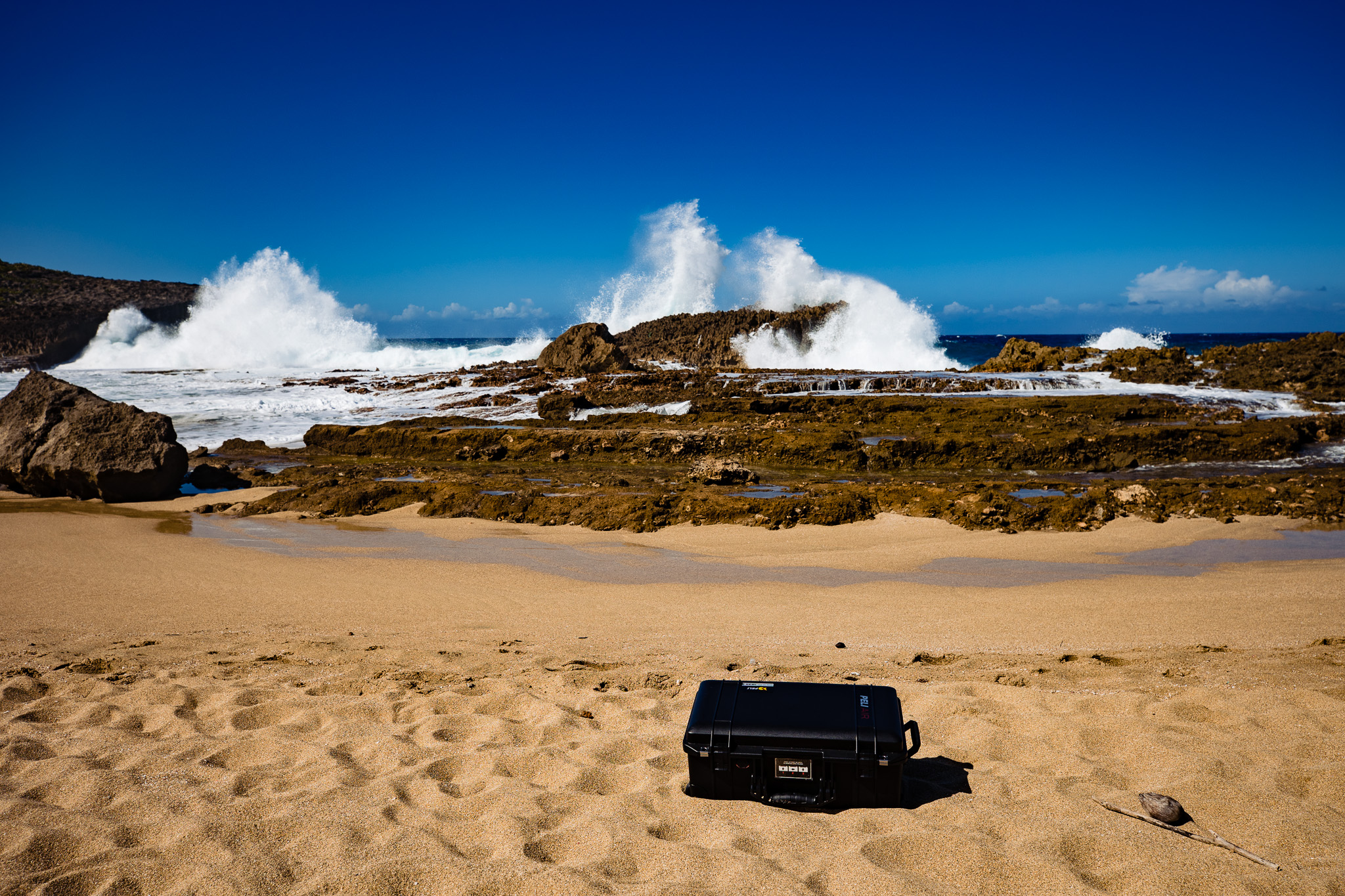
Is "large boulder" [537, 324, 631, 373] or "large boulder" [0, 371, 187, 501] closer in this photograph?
"large boulder" [0, 371, 187, 501]

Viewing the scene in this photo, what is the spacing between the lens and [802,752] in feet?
8.32

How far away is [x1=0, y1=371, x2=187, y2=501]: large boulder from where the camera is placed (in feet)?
35.5

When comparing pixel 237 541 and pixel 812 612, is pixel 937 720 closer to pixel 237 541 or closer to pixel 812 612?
pixel 812 612

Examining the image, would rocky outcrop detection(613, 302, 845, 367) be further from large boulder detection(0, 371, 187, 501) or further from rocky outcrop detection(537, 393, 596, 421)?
large boulder detection(0, 371, 187, 501)

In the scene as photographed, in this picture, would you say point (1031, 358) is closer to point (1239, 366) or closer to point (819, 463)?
point (1239, 366)

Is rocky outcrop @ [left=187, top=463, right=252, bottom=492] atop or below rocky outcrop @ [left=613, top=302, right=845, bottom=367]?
below

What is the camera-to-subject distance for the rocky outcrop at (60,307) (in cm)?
5188

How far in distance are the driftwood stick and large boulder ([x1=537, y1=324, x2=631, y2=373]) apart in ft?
91.4

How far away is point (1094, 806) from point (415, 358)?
54.5m

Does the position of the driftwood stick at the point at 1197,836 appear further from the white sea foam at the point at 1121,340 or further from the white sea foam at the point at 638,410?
the white sea foam at the point at 1121,340

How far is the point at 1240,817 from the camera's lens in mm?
2398

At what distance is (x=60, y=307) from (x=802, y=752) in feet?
260

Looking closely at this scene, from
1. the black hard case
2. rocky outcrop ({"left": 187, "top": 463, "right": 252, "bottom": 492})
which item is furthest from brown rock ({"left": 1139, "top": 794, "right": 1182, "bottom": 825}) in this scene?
rocky outcrop ({"left": 187, "top": 463, "right": 252, "bottom": 492})

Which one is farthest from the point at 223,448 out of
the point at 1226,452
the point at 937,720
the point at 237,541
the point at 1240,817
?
the point at 1226,452
